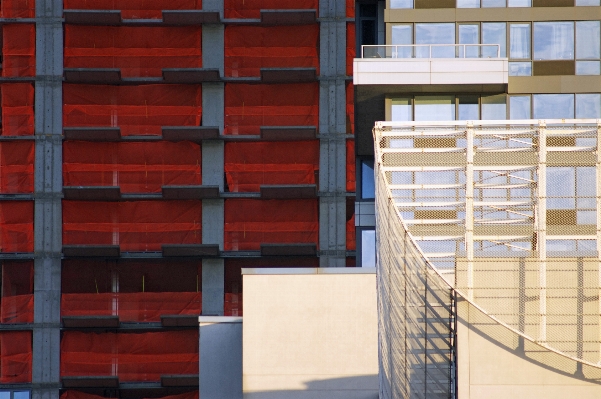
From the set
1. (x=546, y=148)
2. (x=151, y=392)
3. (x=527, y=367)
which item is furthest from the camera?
(x=151, y=392)

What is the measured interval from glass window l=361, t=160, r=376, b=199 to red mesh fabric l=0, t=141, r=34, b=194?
57.0 ft

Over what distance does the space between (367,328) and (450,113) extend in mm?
10096

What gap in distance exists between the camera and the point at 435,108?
1953 inches

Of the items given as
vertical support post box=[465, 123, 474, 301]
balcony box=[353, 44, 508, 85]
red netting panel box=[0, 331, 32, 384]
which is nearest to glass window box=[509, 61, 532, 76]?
balcony box=[353, 44, 508, 85]

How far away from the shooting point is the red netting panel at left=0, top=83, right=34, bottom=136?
216 ft

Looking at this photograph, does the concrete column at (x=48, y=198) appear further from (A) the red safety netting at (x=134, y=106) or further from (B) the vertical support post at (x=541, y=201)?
(B) the vertical support post at (x=541, y=201)

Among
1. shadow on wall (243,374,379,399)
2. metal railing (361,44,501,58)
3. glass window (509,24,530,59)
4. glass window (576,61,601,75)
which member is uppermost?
glass window (509,24,530,59)

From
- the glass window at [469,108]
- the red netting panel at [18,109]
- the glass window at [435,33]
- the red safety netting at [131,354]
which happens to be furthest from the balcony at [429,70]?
the red netting panel at [18,109]

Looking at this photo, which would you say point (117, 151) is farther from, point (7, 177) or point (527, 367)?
point (527, 367)

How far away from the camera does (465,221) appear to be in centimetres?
3438

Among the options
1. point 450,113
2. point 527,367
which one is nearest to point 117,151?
point 450,113

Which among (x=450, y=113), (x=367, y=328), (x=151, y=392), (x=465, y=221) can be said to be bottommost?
(x=151, y=392)

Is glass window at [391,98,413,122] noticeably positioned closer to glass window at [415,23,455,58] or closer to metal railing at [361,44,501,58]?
metal railing at [361,44,501,58]

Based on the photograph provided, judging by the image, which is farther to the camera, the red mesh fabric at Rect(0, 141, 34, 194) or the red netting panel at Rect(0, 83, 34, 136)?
the red netting panel at Rect(0, 83, 34, 136)
